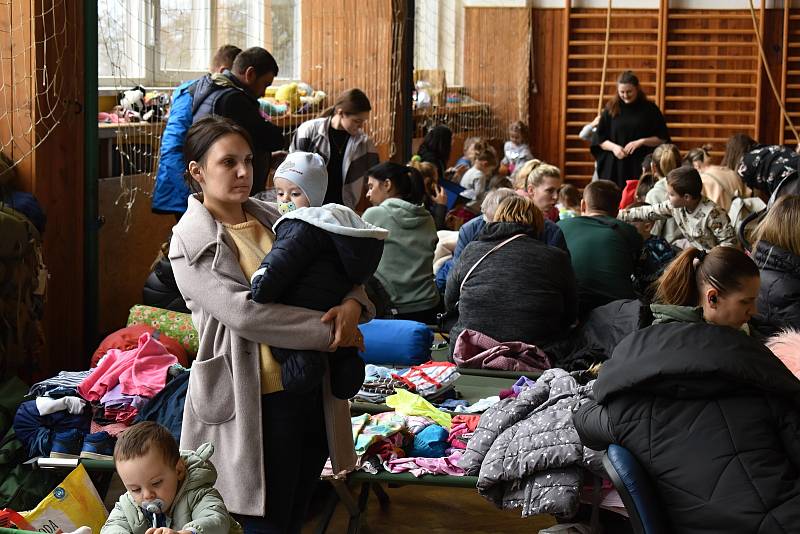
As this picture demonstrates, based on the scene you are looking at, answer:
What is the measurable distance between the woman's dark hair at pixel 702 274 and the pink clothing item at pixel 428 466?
2.29 ft

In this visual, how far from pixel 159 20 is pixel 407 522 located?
315cm

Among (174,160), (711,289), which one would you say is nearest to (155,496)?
(711,289)

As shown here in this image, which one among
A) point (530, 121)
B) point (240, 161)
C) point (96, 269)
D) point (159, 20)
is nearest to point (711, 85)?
point (530, 121)

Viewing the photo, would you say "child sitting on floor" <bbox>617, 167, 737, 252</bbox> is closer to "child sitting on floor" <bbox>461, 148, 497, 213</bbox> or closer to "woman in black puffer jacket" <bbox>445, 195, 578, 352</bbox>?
"woman in black puffer jacket" <bbox>445, 195, 578, 352</bbox>

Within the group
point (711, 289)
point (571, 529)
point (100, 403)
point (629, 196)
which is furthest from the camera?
point (629, 196)

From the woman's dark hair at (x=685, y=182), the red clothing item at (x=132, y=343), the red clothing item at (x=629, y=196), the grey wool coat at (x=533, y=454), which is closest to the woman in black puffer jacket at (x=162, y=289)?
the red clothing item at (x=132, y=343)

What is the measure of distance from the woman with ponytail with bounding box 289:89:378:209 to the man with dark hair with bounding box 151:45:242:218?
0.94m

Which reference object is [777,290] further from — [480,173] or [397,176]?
[480,173]

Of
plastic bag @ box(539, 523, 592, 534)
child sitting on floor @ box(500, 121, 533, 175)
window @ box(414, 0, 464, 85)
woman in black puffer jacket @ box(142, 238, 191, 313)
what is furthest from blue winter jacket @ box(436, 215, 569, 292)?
window @ box(414, 0, 464, 85)

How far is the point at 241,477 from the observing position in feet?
7.55

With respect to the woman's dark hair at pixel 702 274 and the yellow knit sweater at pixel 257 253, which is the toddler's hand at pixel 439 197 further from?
the yellow knit sweater at pixel 257 253

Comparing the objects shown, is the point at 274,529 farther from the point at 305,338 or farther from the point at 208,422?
the point at 305,338

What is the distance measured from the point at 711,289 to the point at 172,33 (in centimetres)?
398

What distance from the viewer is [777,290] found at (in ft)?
11.8
